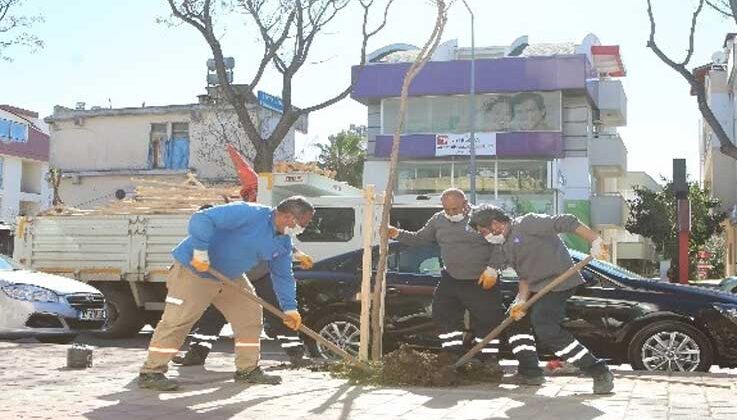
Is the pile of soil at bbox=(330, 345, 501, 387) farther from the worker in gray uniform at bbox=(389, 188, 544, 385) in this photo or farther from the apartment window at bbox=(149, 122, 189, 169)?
the apartment window at bbox=(149, 122, 189, 169)

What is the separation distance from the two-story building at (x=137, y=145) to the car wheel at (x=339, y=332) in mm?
27384

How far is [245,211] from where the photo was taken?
7129 millimetres

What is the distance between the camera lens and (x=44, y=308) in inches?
439

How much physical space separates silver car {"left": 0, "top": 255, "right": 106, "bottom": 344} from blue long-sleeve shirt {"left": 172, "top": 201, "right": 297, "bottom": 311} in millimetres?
4680

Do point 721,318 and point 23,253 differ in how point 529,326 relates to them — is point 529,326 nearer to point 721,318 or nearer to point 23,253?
point 721,318

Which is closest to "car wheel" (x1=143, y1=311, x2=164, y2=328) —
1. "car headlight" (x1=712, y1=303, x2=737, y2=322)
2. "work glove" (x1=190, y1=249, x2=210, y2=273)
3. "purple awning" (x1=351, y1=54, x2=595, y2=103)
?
"work glove" (x1=190, y1=249, x2=210, y2=273)

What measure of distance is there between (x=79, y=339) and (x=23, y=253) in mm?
1797

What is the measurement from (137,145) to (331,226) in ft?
90.2

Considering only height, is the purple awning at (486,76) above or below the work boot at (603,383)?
above

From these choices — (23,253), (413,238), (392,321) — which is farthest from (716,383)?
(23,253)

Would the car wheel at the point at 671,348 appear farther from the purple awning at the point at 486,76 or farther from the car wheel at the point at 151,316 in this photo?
the purple awning at the point at 486,76

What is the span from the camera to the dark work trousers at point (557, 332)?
283 inches

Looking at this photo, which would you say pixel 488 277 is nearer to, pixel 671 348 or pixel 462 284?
pixel 462 284

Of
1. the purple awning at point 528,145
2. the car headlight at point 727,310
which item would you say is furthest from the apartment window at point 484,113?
the car headlight at point 727,310
